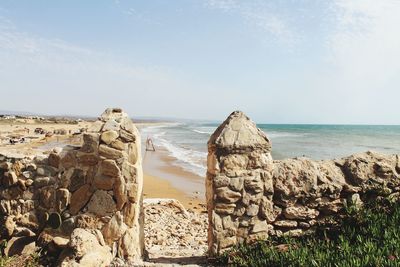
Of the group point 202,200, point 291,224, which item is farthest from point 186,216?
point 291,224

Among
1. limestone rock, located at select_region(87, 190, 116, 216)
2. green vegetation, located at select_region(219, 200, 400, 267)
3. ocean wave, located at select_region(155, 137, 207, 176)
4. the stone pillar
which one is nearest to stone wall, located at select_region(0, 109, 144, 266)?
limestone rock, located at select_region(87, 190, 116, 216)

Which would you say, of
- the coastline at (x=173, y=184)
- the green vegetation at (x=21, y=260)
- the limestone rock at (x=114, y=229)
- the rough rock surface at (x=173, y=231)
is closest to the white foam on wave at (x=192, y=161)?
the coastline at (x=173, y=184)

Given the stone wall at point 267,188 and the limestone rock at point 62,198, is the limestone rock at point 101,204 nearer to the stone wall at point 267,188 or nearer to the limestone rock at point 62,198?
the limestone rock at point 62,198

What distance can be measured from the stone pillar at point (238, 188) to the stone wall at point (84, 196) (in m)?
1.11

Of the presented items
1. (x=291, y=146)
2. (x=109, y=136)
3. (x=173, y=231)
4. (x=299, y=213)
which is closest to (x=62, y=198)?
(x=109, y=136)

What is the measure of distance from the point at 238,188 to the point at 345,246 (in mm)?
1577

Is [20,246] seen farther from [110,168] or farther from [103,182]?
[110,168]

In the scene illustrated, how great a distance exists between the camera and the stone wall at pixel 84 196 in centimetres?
530

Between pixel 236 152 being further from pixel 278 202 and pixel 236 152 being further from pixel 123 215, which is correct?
pixel 123 215

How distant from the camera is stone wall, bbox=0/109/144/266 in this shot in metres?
5.30

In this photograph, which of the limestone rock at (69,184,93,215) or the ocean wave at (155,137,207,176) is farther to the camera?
the ocean wave at (155,137,207,176)

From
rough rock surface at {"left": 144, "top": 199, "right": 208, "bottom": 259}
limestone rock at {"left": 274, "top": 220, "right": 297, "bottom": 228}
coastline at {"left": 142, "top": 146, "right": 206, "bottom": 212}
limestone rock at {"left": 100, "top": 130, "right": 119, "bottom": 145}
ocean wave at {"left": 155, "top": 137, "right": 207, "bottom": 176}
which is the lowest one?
coastline at {"left": 142, "top": 146, "right": 206, "bottom": 212}

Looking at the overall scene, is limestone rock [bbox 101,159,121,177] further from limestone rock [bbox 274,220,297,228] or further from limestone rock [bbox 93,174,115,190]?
limestone rock [bbox 274,220,297,228]

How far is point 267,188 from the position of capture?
18.2ft
